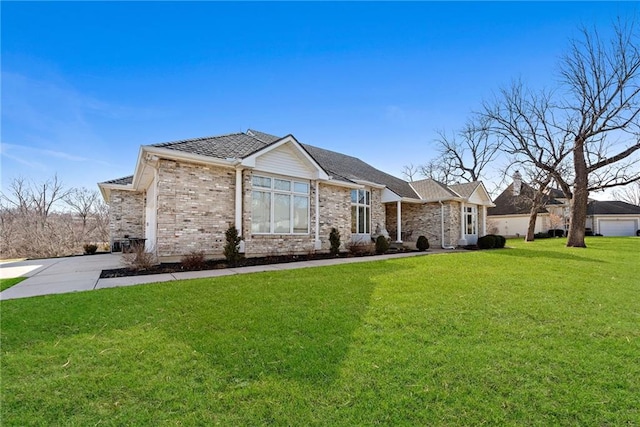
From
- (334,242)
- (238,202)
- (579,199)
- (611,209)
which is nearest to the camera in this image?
(238,202)

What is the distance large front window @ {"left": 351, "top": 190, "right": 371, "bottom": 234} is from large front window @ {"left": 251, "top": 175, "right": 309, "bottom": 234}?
5041 millimetres

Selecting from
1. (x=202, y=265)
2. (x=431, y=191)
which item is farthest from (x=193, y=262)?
(x=431, y=191)

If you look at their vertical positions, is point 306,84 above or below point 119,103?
above

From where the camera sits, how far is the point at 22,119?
39.2 feet

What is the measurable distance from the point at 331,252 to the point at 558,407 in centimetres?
1089

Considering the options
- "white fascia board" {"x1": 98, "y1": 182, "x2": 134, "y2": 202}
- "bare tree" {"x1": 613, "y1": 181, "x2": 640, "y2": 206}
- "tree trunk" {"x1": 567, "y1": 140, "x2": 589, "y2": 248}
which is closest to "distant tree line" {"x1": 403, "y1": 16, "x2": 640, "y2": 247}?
"tree trunk" {"x1": 567, "y1": 140, "x2": 589, "y2": 248}

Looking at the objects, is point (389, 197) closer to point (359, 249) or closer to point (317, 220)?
point (359, 249)

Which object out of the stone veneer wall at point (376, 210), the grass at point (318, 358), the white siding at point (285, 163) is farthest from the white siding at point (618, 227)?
the white siding at point (285, 163)

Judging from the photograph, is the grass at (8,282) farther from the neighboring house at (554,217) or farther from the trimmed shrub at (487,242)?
the neighboring house at (554,217)

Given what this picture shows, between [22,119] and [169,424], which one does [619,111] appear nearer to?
[169,424]

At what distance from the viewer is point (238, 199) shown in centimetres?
1102

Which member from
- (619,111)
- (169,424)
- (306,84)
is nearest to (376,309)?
(169,424)

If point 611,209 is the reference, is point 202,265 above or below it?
below

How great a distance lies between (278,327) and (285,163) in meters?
8.89
